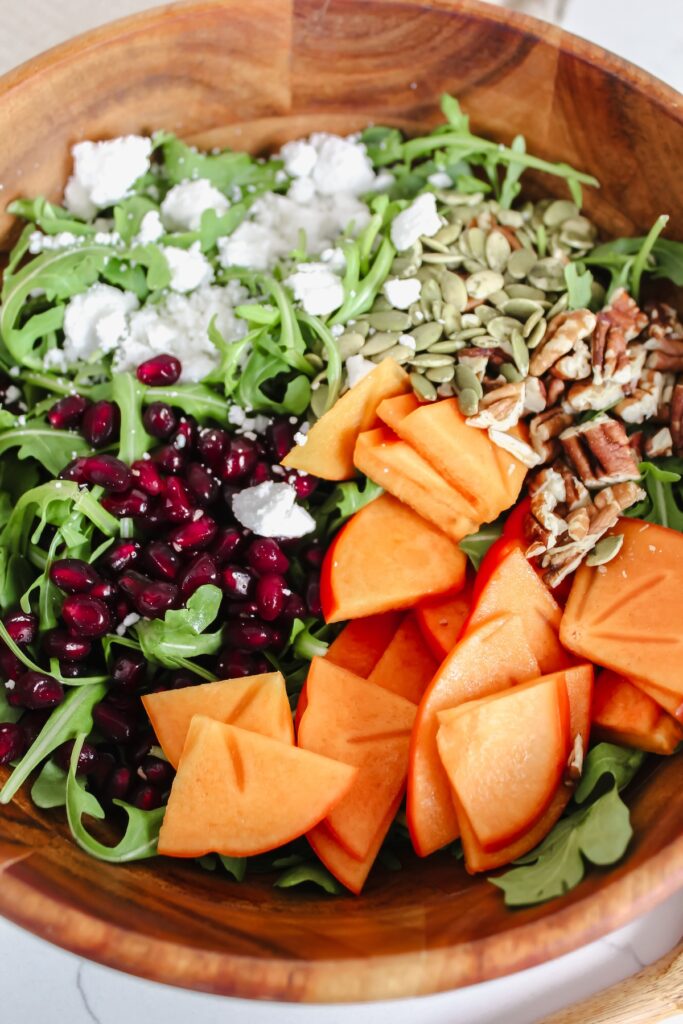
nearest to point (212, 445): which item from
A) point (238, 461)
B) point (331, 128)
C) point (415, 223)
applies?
point (238, 461)

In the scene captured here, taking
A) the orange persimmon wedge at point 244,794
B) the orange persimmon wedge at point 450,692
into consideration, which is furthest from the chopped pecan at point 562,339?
the orange persimmon wedge at point 244,794

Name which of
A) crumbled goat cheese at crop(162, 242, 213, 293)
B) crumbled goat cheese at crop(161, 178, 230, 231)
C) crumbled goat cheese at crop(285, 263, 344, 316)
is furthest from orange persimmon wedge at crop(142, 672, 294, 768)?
crumbled goat cheese at crop(161, 178, 230, 231)

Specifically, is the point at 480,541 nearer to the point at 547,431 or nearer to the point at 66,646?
the point at 547,431

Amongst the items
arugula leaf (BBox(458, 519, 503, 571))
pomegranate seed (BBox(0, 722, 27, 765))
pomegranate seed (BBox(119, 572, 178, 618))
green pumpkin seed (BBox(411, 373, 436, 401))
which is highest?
green pumpkin seed (BBox(411, 373, 436, 401))

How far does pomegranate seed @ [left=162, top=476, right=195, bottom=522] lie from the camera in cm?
179

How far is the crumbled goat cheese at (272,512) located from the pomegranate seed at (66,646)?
372mm

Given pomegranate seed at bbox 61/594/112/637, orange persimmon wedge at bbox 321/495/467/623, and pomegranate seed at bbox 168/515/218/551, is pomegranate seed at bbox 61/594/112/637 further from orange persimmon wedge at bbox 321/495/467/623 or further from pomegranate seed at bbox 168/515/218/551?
orange persimmon wedge at bbox 321/495/467/623

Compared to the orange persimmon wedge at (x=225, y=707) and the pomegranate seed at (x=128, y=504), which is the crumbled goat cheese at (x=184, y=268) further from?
the orange persimmon wedge at (x=225, y=707)

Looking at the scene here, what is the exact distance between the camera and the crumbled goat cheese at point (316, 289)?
190 centimetres

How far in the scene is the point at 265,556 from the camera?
69.5 inches

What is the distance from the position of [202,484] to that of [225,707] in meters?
0.44

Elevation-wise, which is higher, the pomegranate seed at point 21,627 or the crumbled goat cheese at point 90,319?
the crumbled goat cheese at point 90,319

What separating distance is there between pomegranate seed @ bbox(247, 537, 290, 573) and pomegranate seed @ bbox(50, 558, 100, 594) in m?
0.29

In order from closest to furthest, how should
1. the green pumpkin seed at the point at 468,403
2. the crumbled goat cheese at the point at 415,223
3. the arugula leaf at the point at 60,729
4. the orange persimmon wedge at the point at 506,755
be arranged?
the orange persimmon wedge at the point at 506,755 → the arugula leaf at the point at 60,729 → the green pumpkin seed at the point at 468,403 → the crumbled goat cheese at the point at 415,223
